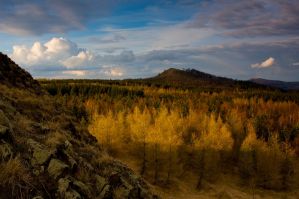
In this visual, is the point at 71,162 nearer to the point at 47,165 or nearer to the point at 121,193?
the point at 47,165

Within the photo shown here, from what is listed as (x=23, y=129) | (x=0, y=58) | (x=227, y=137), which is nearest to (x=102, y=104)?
(x=227, y=137)

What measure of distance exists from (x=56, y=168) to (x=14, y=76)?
17892 mm

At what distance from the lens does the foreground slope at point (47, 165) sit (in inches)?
500

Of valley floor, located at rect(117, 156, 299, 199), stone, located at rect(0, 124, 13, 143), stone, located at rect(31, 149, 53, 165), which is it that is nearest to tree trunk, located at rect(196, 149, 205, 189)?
valley floor, located at rect(117, 156, 299, 199)

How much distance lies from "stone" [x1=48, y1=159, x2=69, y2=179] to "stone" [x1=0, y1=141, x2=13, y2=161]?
4.85ft

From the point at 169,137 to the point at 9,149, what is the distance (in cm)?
5203

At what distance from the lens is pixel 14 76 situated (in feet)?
101

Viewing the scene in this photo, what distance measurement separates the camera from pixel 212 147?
69.0m

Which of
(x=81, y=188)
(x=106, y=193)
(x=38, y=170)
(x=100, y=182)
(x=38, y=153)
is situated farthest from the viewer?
(x=100, y=182)

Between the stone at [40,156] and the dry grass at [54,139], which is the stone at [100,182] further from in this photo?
the stone at [40,156]

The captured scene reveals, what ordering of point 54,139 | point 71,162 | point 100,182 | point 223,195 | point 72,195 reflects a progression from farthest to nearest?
point 223,195
point 54,139
point 100,182
point 71,162
point 72,195

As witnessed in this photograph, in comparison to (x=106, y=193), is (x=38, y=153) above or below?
above

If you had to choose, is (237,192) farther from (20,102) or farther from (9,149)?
(9,149)

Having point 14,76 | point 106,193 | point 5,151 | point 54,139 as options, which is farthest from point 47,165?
point 14,76
